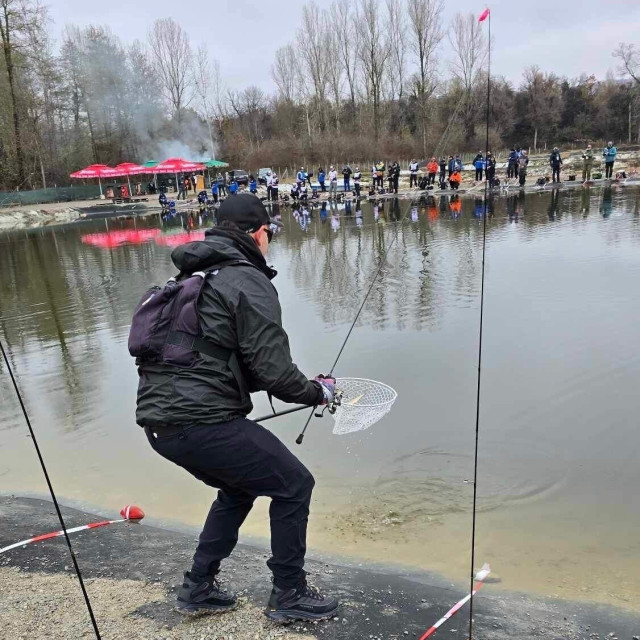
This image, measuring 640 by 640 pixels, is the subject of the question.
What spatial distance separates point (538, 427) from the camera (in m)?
4.98

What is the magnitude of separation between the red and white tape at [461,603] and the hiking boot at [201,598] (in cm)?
91

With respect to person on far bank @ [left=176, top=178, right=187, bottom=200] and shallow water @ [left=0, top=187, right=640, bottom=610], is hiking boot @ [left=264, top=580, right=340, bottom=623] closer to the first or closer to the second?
shallow water @ [left=0, top=187, right=640, bottom=610]

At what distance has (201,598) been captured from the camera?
269cm

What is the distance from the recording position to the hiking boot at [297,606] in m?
2.61

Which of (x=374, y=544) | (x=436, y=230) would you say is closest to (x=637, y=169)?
(x=436, y=230)

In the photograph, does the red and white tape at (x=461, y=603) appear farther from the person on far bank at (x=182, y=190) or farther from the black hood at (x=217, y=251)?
the person on far bank at (x=182, y=190)

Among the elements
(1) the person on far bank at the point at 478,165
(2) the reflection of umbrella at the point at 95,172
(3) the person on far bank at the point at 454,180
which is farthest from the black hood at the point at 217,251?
(2) the reflection of umbrella at the point at 95,172

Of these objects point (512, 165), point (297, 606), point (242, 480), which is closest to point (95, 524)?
point (297, 606)

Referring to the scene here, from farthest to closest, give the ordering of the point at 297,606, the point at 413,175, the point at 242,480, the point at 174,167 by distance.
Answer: the point at 174,167, the point at 413,175, the point at 297,606, the point at 242,480

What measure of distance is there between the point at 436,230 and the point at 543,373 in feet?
37.9

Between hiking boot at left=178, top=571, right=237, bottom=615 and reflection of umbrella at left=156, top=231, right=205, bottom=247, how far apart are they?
16.6 metres

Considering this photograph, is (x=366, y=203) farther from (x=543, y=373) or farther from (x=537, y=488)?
(x=537, y=488)

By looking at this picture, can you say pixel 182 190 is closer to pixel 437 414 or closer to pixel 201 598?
pixel 437 414

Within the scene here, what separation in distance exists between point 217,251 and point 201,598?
158cm
